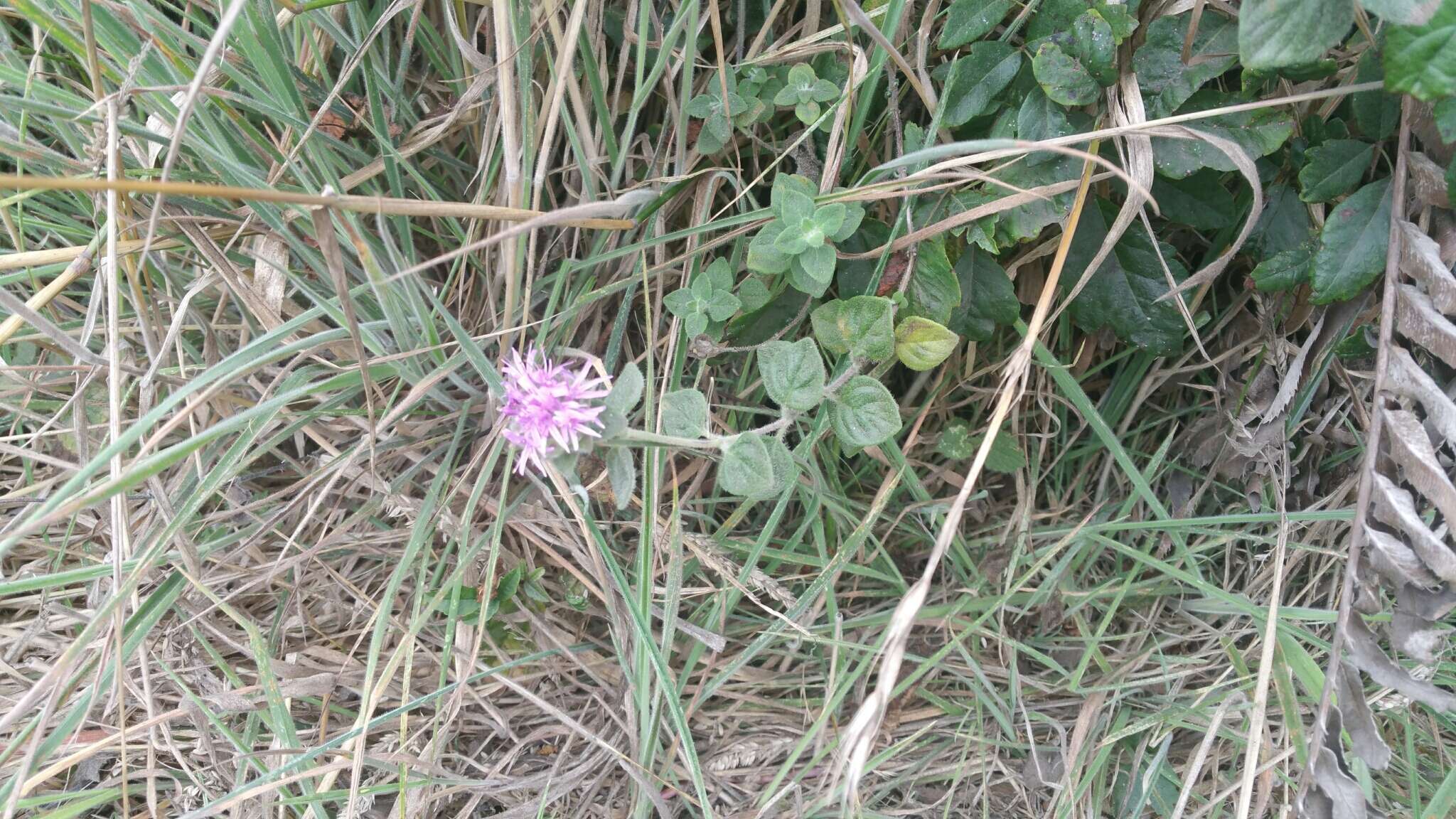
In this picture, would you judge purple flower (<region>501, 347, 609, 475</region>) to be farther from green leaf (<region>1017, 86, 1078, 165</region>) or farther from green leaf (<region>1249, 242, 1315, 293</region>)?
green leaf (<region>1249, 242, 1315, 293</region>)

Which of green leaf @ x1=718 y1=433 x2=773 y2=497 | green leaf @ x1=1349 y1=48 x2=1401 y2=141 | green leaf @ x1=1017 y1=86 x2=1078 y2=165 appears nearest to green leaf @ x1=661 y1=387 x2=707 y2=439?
green leaf @ x1=718 y1=433 x2=773 y2=497

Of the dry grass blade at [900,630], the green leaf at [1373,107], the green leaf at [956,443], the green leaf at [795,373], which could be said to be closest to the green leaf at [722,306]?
the green leaf at [795,373]

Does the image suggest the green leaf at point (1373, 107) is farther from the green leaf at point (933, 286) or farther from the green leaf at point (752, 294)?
the green leaf at point (752, 294)

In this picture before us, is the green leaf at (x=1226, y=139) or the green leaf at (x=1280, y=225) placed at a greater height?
the green leaf at (x=1226, y=139)

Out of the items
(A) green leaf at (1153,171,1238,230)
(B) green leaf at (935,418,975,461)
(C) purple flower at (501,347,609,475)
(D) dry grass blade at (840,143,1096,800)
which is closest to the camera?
(D) dry grass blade at (840,143,1096,800)

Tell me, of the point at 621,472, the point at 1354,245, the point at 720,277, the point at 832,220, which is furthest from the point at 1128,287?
the point at 621,472

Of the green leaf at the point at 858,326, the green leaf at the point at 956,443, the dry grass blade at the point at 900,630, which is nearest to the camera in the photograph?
the dry grass blade at the point at 900,630
